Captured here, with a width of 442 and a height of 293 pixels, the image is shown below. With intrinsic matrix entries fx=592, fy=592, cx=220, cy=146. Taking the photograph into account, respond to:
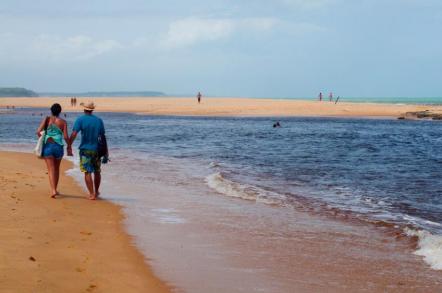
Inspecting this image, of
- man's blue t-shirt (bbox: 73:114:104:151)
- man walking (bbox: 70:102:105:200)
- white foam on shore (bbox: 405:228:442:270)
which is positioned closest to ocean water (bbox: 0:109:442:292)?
white foam on shore (bbox: 405:228:442:270)

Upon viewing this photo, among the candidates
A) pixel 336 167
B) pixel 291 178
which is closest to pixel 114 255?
pixel 291 178

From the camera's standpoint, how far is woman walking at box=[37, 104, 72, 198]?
9977mm

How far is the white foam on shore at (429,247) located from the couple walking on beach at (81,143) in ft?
17.4

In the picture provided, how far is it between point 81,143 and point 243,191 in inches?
139

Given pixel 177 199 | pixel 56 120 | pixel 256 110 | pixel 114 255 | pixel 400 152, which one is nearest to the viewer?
pixel 114 255

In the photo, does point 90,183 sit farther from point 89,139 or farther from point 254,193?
point 254,193

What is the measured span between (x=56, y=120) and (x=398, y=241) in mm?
5813

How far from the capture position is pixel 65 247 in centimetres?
670

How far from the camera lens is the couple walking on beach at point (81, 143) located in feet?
32.8

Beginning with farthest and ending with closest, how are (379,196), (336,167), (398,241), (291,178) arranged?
1. (336,167)
2. (291,178)
3. (379,196)
4. (398,241)

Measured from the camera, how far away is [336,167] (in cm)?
1727

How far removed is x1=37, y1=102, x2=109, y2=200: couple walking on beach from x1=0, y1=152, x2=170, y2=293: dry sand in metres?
0.42

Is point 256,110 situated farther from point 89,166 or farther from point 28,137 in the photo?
point 89,166

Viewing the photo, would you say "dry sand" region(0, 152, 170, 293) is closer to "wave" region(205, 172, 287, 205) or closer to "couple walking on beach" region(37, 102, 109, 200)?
"couple walking on beach" region(37, 102, 109, 200)
